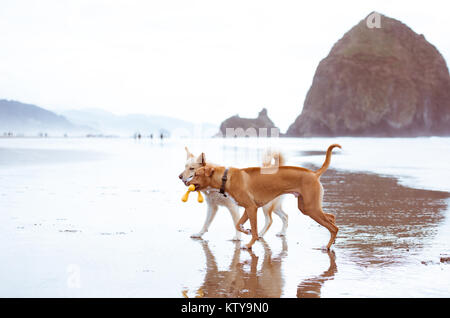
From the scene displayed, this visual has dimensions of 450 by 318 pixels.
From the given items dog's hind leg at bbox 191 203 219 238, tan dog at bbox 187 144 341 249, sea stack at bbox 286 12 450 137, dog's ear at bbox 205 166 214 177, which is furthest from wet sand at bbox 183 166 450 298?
sea stack at bbox 286 12 450 137

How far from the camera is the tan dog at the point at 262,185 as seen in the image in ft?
26.9

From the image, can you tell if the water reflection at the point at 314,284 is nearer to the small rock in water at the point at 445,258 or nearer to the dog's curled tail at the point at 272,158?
the small rock in water at the point at 445,258

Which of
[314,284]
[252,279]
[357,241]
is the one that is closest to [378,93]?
[357,241]

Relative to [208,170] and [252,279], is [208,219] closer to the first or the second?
[208,170]

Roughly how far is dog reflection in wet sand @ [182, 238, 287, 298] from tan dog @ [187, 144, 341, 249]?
0.82 m

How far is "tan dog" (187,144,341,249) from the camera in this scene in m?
8.20

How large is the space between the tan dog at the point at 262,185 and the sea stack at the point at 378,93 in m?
161

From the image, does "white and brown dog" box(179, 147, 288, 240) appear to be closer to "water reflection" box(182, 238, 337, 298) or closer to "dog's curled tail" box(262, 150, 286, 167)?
"dog's curled tail" box(262, 150, 286, 167)

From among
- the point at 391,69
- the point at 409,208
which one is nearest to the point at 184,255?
the point at 409,208

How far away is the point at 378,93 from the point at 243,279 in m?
180

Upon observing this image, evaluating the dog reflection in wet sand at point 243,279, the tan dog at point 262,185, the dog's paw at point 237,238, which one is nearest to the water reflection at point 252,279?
the dog reflection in wet sand at point 243,279

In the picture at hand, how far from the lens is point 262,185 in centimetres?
831
